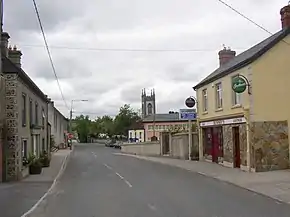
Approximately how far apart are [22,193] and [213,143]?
17585mm

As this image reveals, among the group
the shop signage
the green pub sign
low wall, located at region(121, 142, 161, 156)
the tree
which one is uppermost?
the tree

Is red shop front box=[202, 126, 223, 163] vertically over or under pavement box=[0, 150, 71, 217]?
over

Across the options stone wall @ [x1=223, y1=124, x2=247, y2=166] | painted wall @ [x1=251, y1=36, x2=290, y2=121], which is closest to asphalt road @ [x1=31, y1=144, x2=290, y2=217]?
stone wall @ [x1=223, y1=124, x2=247, y2=166]

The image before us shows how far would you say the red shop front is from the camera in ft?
101

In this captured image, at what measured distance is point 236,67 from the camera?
26703 millimetres

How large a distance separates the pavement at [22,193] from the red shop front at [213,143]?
1113 centimetres

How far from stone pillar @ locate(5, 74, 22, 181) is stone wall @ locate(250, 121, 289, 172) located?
37.1 feet

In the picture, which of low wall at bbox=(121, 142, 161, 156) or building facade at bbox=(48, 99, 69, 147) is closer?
low wall at bbox=(121, 142, 161, 156)

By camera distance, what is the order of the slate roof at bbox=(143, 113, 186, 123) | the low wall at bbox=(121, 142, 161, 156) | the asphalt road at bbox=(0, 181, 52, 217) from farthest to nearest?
the slate roof at bbox=(143, 113, 186, 123) → the low wall at bbox=(121, 142, 161, 156) → the asphalt road at bbox=(0, 181, 52, 217)

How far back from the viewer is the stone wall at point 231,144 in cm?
2561

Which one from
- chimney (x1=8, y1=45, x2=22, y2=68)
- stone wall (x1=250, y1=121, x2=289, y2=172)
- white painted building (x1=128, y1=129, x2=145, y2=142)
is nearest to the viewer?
stone wall (x1=250, y1=121, x2=289, y2=172)

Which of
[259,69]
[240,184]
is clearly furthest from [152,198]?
[259,69]

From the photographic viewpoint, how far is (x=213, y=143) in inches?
1286

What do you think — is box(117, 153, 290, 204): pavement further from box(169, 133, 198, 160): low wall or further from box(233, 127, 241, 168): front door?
box(169, 133, 198, 160): low wall
